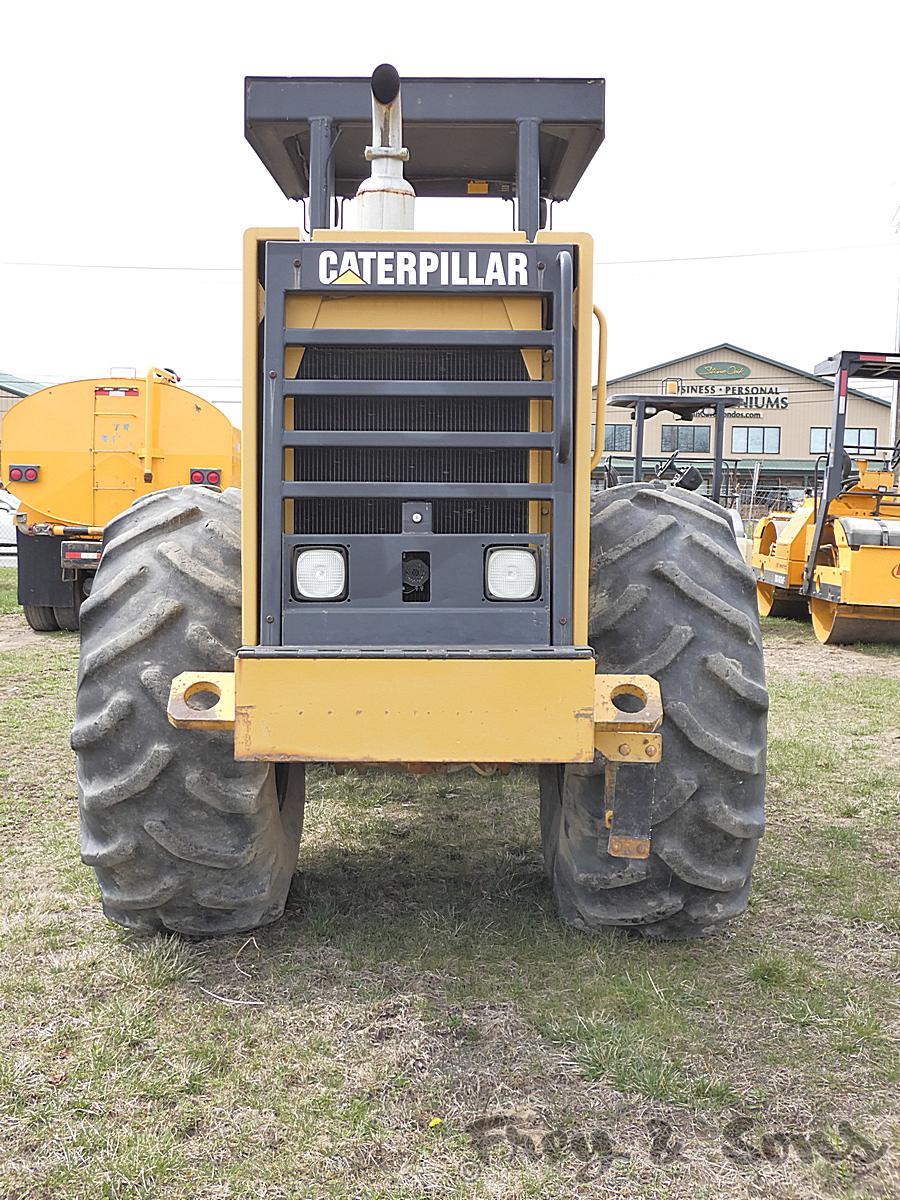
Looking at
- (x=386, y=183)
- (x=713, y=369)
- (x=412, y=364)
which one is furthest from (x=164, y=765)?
(x=713, y=369)

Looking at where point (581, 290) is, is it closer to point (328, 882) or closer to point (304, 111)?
point (304, 111)

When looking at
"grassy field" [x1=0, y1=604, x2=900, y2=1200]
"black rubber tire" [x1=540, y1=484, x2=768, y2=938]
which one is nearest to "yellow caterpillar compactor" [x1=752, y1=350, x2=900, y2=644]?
"grassy field" [x1=0, y1=604, x2=900, y2=1200]

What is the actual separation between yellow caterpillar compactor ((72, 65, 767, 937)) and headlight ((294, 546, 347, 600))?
0.01m

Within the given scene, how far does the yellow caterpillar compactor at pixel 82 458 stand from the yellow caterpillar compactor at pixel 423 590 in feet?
28.9

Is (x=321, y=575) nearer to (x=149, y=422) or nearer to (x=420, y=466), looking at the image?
(x=420, y=466)

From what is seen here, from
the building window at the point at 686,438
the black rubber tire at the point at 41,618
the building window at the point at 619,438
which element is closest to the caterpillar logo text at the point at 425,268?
the black rubber tire at the point at 41,618

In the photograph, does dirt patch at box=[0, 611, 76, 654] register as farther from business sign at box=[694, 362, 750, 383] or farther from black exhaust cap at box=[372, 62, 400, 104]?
business sign at box=[694, 362, 750, 383]

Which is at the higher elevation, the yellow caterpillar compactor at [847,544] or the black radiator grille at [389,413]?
the black radiator grille at [389,413]

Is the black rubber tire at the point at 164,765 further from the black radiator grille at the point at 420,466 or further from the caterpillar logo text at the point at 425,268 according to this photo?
the caterpillar logo text at the point at 425,268

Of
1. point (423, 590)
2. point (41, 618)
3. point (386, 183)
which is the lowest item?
point (41, 618)

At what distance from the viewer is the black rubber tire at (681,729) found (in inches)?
136

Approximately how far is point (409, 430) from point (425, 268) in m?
0.47

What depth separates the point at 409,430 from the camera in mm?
3459

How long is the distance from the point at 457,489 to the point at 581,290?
2.31 feet
